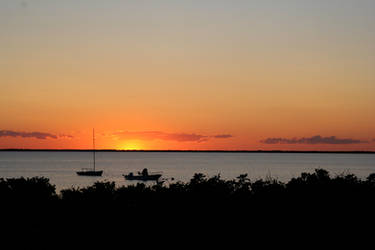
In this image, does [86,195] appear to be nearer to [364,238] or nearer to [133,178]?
[364,238]

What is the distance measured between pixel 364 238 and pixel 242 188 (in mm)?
4301

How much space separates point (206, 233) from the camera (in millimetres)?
17969

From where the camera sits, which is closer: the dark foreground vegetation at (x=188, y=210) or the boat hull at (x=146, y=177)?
the dark foreground vegetation at (x=188, y=210)

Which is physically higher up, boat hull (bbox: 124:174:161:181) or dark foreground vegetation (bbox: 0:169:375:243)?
dark foreground vegetation (bbox: 0:169:375:243)

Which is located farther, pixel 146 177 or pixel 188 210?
pixel 146 177

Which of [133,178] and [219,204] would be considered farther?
[133,178]

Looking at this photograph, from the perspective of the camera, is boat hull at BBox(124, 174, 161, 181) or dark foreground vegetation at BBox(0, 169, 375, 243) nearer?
dark foreground vegetation at BBox(0, 169, 375, 243)

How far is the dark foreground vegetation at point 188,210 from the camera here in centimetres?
1800

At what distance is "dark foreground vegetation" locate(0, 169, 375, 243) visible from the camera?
59.1 ft

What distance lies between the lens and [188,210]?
61.4ft

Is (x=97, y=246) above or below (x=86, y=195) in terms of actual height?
below

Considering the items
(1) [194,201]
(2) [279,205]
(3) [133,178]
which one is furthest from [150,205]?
(3) [133,178]

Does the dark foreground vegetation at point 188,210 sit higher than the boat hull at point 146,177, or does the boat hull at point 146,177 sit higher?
the dark foreground vegetation at point 188,210

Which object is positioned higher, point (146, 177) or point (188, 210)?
point (188, 210)
